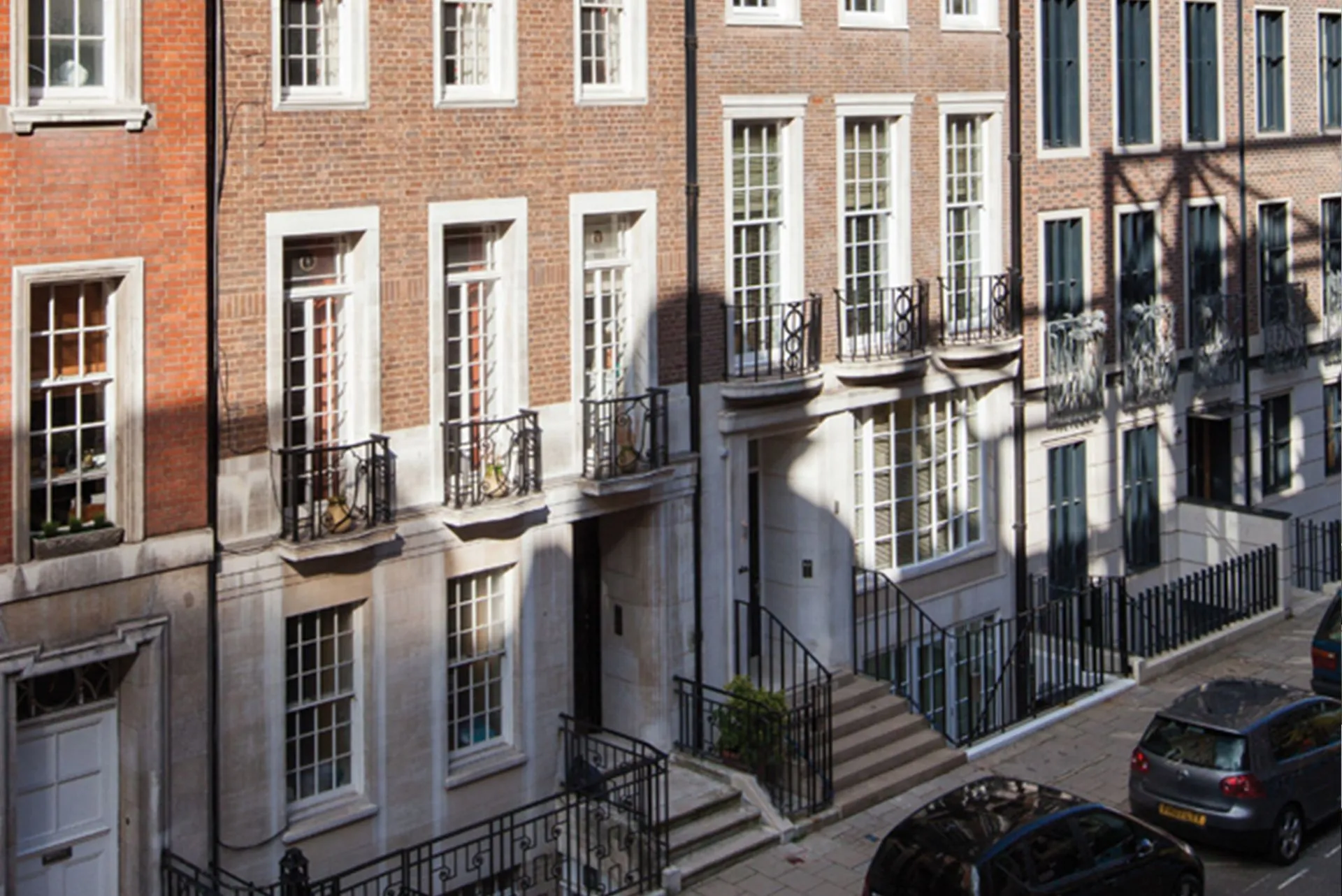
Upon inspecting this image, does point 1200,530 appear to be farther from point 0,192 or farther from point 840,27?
point 0,192

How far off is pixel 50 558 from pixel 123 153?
349 centimetres

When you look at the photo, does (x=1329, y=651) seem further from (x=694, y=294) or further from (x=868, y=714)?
(x=694, y=294)

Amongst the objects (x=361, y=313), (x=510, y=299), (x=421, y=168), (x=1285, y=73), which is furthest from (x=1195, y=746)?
(x=1285, y=73)

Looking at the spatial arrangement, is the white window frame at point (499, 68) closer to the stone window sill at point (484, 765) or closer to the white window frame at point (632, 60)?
the white window frame at point (632, 60)

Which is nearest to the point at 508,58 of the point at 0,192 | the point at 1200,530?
the point at 0,192

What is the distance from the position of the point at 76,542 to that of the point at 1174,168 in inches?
783

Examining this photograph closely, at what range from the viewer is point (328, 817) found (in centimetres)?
1867

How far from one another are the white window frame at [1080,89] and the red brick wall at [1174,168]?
62 millimetres

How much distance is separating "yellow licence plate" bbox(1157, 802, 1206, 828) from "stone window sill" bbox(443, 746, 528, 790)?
22.1 feet

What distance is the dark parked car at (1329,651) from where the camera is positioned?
25.0m

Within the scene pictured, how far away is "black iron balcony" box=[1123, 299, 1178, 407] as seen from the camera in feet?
97.3

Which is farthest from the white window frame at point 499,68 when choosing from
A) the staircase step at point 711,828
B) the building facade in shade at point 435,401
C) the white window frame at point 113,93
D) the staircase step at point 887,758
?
the staircase step at point 887,758

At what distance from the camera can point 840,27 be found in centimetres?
2423

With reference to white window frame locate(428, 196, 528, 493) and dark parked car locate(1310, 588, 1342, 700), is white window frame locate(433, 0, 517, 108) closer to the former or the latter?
white window frame locate(428, 196, 528, 493)
